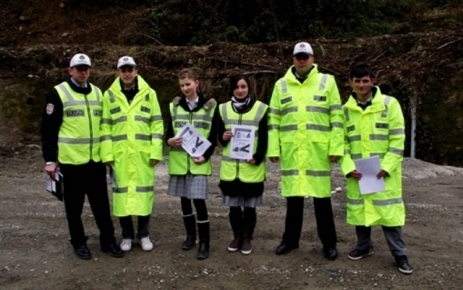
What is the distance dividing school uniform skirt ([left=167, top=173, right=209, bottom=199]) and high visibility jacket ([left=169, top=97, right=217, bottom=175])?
55 millimetres

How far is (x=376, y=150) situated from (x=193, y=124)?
1.90 meters

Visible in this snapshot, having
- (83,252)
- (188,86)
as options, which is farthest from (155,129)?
(83,252)

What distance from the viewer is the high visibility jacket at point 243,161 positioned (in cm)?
584

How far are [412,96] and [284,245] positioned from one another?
8.93 meters

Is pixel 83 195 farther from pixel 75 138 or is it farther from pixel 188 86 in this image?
pixel 188 86

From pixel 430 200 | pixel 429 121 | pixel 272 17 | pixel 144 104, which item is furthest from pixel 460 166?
pixel 144 104

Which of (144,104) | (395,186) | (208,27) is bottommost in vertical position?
(395,186)

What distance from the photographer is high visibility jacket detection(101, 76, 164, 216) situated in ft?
19.4

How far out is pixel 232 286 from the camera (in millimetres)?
5473

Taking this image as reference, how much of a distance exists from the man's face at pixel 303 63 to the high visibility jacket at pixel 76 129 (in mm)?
2170

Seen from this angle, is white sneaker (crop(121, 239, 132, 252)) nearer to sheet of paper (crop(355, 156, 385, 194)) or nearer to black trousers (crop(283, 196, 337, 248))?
black trousers (crop(283, 196, 337, 248))

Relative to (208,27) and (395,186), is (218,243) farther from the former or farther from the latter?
(208,27)

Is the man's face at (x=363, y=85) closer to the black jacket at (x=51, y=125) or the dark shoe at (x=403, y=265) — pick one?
the dark shoe at (x=403, y=265)

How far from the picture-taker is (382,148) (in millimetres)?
5609
